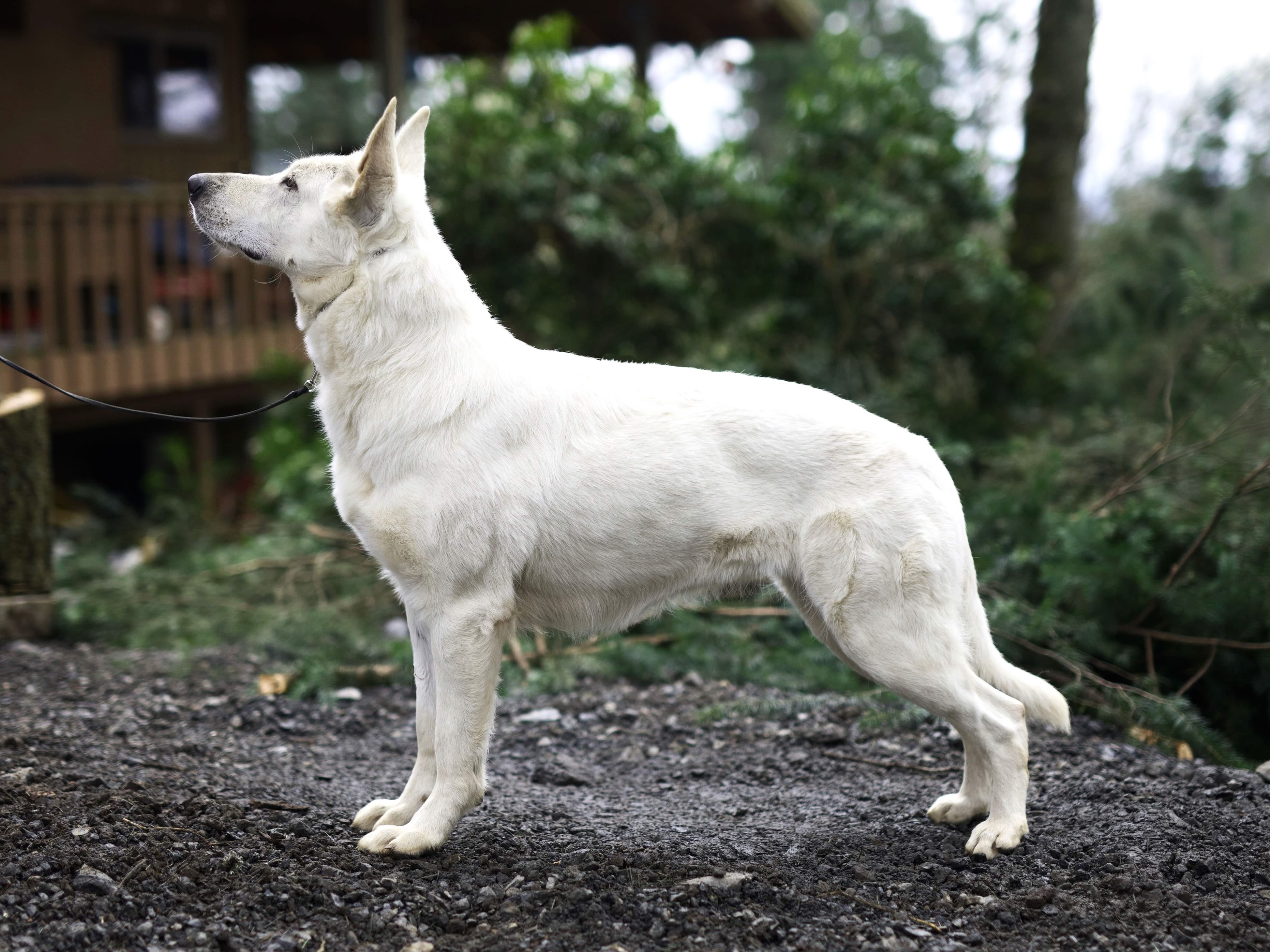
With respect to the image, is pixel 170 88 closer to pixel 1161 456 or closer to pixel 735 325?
pixel 735 325

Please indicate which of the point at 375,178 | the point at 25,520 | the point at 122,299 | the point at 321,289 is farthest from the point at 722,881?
the point at 122,299

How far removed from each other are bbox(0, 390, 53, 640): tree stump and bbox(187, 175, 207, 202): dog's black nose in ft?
10.3

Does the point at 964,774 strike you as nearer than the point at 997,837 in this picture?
No

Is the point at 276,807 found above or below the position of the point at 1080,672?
below

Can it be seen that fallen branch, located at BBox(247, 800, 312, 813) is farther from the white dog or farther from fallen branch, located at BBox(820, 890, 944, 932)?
fallen branch, located at BBox(820, 890, 944, 932)

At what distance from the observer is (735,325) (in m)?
9.21

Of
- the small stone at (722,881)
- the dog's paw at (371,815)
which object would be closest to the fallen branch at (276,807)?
the dog's paw at (371,815)

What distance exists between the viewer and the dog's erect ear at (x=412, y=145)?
358 cm

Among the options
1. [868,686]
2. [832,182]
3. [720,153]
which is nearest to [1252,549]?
[868,686]

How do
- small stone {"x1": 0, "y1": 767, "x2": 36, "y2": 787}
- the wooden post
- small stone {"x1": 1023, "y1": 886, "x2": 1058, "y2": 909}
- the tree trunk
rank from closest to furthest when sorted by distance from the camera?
small stone {"x1": 1023, "y1": 886, "x2": 1058, "y2": 909}
small stone {"x1": 0, "y1": 767, "x2": 36, "y2": 787}
the tree trunk
the wooden post

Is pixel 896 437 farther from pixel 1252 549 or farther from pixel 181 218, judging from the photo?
pixel 181 218

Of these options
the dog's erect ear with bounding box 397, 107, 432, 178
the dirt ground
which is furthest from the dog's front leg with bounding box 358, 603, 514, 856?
the dog's erect ear with bounding box 397, 107, 432, 178

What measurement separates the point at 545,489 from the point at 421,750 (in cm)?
100

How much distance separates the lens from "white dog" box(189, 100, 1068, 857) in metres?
3.35
